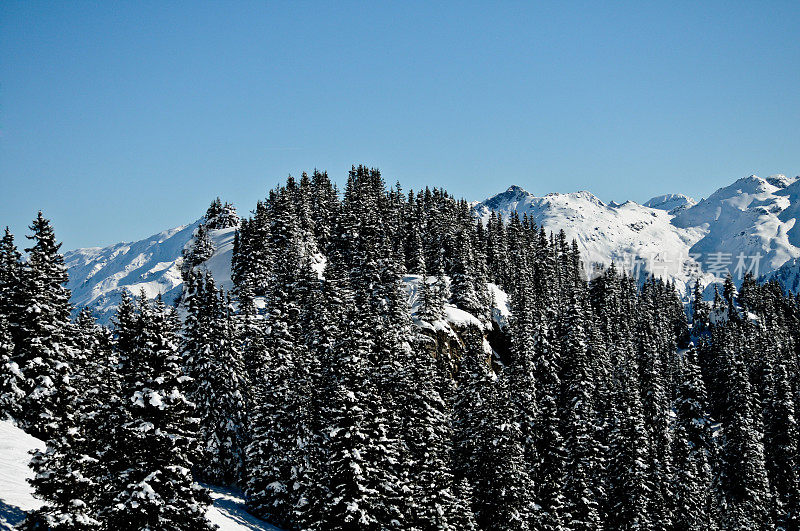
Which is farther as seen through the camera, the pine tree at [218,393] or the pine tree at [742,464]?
the pine tree at [742,464]

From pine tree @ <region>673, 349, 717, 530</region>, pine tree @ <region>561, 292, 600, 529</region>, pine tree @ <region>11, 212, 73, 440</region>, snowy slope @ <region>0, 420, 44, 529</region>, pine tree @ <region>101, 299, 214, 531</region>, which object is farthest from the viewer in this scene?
pine tree @ <region>673, 349, 717, 530</region>

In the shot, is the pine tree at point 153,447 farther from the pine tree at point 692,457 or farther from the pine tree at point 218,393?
the pine tree at point 692,457

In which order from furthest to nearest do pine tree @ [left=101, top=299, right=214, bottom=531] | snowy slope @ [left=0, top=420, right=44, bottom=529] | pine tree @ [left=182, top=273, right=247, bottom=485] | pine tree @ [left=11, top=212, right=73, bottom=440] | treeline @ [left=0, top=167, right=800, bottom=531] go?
pine tree @ [left=182, top=273, right=247, bottom=485] → pine tree @ [left=11, top=212, right=73, bottom=440] → snowy slope @ [left=0, top=420, right=44, bottom=529] → treeline @ [left=0, top=167, right=800, bottom=531] → pine tree @ [left=101, top=299, right=214, bottom=531]

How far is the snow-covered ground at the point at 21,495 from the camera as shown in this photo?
24.5 m

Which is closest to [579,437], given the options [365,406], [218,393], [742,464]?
[742,464]

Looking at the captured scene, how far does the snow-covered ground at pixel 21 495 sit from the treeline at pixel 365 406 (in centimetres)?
162

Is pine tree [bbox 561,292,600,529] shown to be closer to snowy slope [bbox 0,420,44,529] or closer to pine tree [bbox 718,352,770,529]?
pine tree [bbox 718,352,770,529]

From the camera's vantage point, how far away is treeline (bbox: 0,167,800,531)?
73.4 ft

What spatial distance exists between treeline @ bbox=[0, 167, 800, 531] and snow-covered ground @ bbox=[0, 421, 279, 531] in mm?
Result: 1625

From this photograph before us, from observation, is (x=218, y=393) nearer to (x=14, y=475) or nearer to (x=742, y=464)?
(x=14, y=475)

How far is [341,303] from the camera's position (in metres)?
65.6

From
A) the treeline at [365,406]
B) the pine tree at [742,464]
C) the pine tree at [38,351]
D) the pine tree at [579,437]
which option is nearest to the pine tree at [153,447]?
the treeline at [365,406]

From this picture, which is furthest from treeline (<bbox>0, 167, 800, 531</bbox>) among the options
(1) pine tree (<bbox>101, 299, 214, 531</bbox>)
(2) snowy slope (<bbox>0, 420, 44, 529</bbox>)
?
(2) snowy slope (<bbox>0, 420, 44, 529</bbox>)

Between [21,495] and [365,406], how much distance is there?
660 inches
